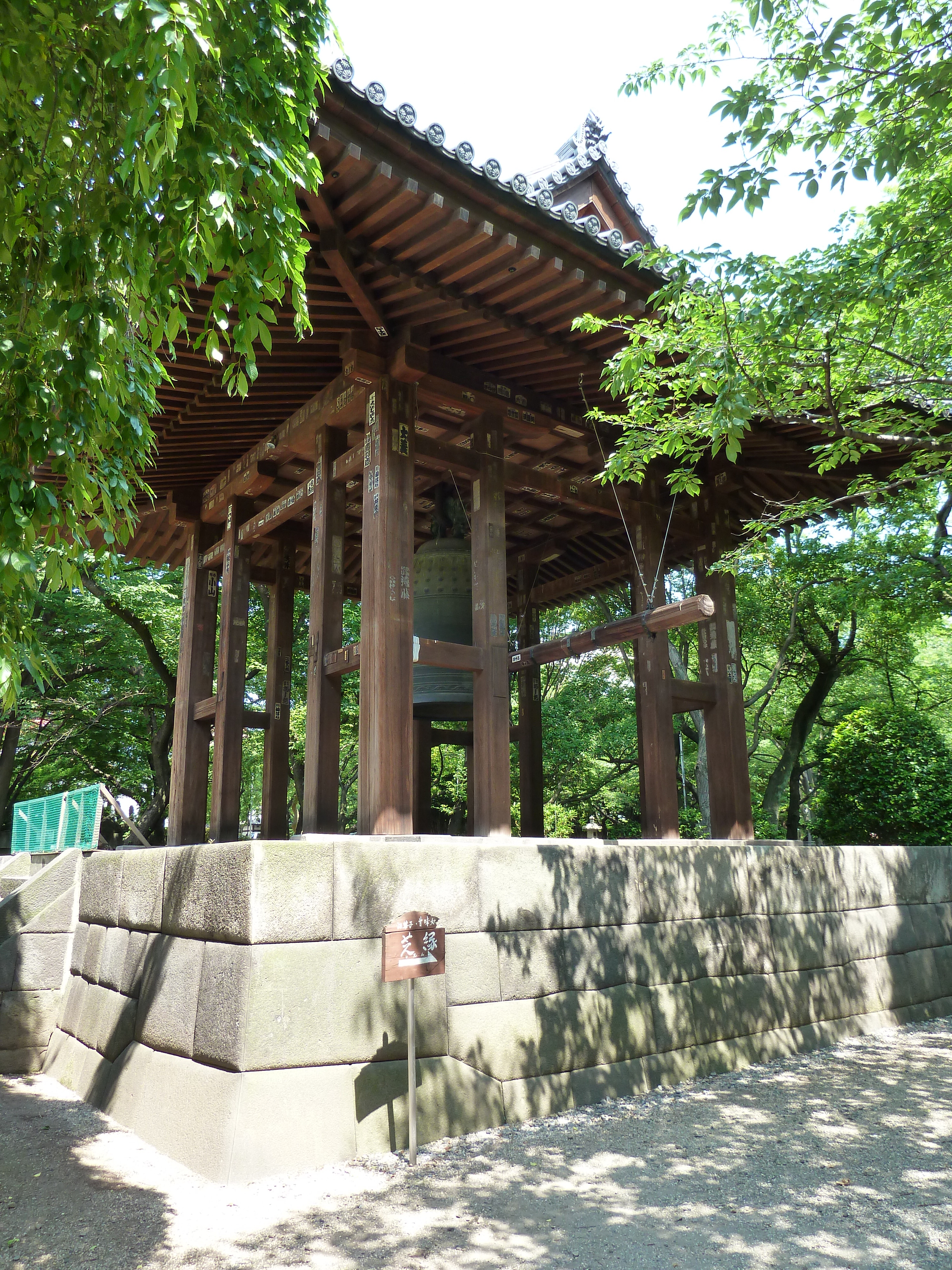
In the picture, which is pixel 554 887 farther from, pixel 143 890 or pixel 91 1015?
pixel 91 1015

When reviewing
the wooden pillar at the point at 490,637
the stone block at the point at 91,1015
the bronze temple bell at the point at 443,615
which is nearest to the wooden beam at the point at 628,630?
the bronze temple bell at the point at 443,615

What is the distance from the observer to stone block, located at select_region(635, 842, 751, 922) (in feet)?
20.1

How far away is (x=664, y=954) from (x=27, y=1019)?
4919 millimetres

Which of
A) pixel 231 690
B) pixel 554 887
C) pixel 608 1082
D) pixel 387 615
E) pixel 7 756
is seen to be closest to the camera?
pixel 608 1082

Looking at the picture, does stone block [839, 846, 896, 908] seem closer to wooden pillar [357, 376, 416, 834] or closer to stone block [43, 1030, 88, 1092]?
wooden pillar [357, 376, 416, 834]

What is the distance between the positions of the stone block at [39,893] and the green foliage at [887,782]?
931 cm

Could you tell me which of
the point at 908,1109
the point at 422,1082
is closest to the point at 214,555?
the point at 422,1082

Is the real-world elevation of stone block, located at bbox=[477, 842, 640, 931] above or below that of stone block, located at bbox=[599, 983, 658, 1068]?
above

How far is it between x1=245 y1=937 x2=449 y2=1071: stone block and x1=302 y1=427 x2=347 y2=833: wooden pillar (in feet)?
6.32

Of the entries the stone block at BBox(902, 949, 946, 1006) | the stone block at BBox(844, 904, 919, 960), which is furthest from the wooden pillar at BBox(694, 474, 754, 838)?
the stone block at BBox(902, 949, 946, 1006)

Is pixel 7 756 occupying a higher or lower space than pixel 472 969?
higher

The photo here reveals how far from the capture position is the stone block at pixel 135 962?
5.37 m

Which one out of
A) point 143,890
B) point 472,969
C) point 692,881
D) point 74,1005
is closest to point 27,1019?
point 74,1005

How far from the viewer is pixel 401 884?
4.76 meters
